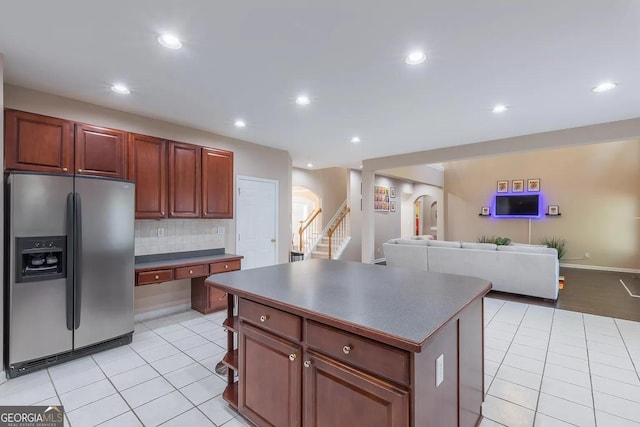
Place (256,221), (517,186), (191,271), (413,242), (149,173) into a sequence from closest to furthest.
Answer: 1. (149,173)
2. (191,271)
3. (256,221)
4. (413,242)
5. (517,186)

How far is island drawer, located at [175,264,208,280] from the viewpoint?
3562 mm

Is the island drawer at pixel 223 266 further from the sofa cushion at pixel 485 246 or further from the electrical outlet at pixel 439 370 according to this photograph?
the sofa cushion at pixel 485 246

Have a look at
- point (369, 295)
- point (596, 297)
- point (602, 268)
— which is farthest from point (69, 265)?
point (602, 268)

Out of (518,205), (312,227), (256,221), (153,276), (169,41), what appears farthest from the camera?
(312,227)

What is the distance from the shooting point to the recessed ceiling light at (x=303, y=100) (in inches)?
Answer: 122

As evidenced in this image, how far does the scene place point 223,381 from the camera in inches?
94.7

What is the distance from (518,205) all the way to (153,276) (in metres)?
9.46

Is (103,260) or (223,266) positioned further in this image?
(223,266)

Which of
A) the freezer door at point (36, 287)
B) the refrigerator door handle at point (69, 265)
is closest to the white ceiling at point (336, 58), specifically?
the freezer door at point (36, 287)

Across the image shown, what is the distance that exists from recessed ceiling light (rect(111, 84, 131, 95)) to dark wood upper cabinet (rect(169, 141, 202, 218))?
30.9 inches

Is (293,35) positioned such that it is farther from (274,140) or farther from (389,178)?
(389,178)

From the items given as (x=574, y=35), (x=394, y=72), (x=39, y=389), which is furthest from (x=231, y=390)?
(x=574, y=35)

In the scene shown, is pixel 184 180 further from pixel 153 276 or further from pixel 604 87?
pixel 604 87

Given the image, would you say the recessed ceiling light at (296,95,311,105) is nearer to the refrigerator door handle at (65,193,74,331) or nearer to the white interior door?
the white interior door
